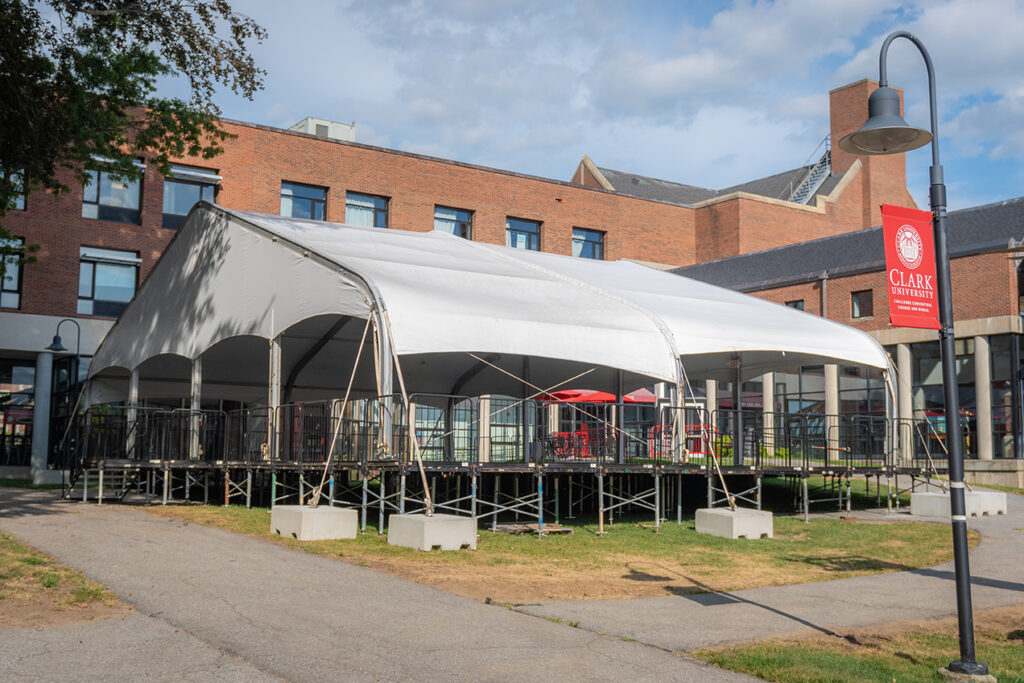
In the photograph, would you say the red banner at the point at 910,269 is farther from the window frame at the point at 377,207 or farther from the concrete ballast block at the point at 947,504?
the window frame at the point at 377,207

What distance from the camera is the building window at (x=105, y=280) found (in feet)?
122

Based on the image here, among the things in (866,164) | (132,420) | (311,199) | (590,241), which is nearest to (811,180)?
(866,164)

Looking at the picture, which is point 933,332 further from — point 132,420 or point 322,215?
point 132,420

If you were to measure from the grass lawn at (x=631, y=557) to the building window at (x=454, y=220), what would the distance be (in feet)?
89.0

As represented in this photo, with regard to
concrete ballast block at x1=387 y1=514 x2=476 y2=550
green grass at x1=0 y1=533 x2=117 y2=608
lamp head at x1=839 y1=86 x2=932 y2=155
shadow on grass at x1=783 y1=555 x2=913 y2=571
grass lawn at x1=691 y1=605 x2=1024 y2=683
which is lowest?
grass lawn at x1=691 y1=605 x2=1024 y2=683

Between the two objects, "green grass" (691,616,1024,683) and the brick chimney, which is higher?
the brick chimney

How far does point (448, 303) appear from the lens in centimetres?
1862

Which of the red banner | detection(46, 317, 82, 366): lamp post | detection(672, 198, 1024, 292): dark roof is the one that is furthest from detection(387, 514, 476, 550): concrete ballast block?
detection(672, 198, 1024, 292): dark roof

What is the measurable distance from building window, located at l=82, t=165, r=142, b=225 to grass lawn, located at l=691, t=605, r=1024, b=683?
3389 cm

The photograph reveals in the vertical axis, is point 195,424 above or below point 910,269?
below

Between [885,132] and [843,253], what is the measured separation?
116 ft

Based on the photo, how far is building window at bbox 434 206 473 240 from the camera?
4553cm

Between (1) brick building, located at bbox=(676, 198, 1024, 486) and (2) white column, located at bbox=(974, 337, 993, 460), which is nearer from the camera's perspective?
(1) brick building, located at bbox=(676, 198, 1024, 486)

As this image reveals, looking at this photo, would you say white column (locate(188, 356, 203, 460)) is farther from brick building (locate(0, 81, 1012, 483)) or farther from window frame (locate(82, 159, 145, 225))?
window frame (locate(82, 159, 145, 225))
